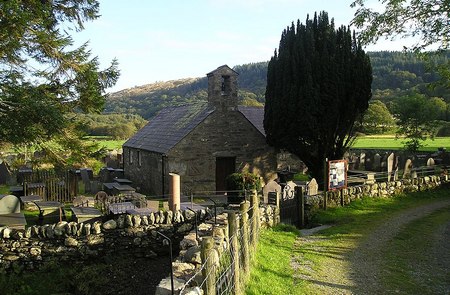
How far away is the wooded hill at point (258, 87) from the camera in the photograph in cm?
6870

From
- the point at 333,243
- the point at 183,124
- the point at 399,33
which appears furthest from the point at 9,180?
the point at 399,33

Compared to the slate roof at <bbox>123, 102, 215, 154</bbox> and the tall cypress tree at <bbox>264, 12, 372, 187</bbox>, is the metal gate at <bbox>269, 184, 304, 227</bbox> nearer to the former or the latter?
the tall cypress tree at <bbox>264, 12, 372, 187</bbox>

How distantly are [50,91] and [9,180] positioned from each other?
52.8 ft

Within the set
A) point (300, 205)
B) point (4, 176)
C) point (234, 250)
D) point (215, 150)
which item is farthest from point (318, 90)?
point (4, 176)

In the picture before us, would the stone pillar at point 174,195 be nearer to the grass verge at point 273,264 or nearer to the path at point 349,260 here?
the grass verge at point 273,264

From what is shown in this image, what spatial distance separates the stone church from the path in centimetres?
950

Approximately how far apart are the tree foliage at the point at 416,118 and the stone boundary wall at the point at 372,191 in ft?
46.1

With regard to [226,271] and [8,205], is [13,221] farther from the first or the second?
[226,271]

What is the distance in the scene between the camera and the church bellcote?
2148 cm

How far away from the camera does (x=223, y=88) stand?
21969 millimetres

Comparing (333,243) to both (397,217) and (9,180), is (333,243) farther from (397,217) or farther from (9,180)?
(9,180)

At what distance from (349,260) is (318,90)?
1103 cm

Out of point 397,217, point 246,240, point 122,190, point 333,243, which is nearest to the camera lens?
point 246,240

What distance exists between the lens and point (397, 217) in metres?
15.3
